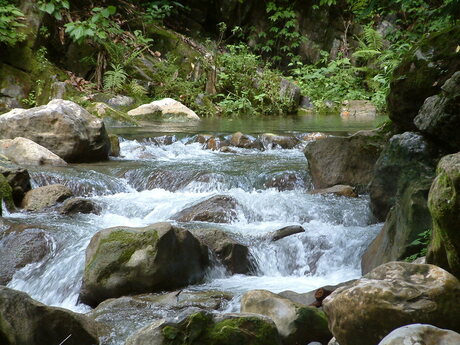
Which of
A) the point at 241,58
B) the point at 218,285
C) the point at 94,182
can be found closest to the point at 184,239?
the point at 218,285

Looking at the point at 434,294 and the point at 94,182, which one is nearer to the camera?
the point at 434,294

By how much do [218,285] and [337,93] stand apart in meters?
15.2

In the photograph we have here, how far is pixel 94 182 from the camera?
23.7ft

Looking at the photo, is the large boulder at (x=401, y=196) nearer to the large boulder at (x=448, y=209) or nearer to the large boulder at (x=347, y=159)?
the large boulder at (x=448, y=209)

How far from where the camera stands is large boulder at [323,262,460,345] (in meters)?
2.55

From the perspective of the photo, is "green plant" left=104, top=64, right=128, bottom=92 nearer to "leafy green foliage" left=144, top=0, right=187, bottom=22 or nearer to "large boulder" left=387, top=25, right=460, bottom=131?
"leafy green foliage" left=144, top=0, right=187, bottom=22

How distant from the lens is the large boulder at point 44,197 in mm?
6340

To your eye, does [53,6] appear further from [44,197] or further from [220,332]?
[44,197]

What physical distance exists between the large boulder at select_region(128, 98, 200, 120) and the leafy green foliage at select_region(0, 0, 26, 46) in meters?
3.22

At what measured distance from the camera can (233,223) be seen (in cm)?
605

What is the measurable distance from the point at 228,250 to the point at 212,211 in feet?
4.25

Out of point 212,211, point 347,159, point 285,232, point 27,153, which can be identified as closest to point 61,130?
point 27,153

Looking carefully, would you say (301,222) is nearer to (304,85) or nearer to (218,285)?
(218,285)

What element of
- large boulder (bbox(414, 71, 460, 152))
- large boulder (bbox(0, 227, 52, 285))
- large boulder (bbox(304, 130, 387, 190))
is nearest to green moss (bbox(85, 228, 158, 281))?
large boulder (bbox(0, 227, 52, 285))
